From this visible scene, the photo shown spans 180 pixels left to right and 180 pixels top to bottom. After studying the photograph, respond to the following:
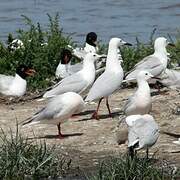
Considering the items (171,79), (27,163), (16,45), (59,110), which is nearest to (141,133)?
(27,163)

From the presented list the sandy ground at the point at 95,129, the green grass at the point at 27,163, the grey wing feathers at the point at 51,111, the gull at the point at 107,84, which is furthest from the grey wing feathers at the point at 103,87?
the green grass at the point at 27,163

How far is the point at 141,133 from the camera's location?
8281 mm

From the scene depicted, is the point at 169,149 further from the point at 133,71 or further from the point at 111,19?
the point at 111,19

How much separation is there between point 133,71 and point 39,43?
2.46 metres

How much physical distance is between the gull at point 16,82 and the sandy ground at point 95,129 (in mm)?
322

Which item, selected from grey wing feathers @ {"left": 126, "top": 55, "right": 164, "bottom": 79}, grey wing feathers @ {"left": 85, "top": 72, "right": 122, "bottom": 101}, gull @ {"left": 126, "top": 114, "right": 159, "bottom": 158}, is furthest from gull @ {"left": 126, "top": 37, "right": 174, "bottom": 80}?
gull @ {"left": 126, "top": 114, "right": 159, "bottom": 158}

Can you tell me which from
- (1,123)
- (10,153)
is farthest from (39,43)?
(10,153)

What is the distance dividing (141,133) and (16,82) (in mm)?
4613

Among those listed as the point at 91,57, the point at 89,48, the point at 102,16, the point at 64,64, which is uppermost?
the point at 91,57

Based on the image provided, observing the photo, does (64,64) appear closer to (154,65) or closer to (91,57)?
(91,57)

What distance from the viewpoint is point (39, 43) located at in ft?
47.0

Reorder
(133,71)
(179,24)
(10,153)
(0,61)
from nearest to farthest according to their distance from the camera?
(10,153), (133,71), (0,61), (179,24)

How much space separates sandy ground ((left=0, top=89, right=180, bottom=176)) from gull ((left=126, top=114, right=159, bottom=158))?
0.36 metres

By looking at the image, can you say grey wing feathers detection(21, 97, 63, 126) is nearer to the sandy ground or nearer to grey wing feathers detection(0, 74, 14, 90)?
the sandy ground
